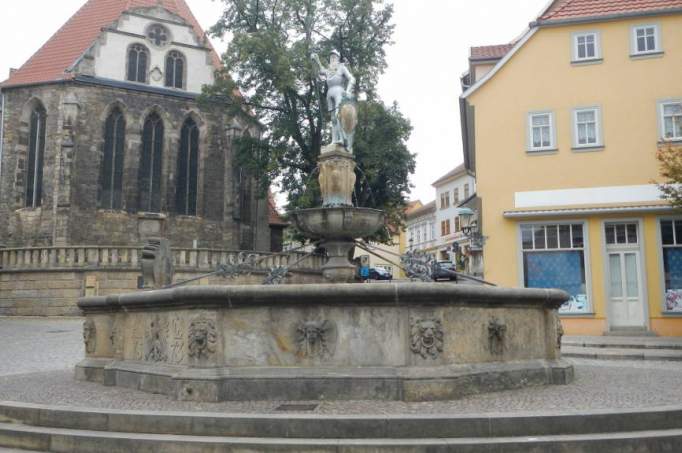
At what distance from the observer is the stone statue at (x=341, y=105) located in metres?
11.5

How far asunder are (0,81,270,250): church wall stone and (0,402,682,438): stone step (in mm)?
29665

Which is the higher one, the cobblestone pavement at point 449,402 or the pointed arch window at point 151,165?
the pointed arch window at point 151,165

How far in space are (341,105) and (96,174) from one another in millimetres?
26403

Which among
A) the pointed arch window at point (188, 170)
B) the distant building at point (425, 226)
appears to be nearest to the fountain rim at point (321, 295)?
the pointed arch window at point (188, 170)

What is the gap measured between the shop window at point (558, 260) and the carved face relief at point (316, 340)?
13.4 metres

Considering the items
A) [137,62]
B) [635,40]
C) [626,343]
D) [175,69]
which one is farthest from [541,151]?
[137,62]

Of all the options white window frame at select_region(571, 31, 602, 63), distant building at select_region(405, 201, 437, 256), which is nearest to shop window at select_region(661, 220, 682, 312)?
white window frame at select_region(571, 31, 602, 63)

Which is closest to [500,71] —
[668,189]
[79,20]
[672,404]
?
[668,189]

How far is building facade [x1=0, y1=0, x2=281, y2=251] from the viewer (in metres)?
34.2

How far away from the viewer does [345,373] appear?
7.32 metres

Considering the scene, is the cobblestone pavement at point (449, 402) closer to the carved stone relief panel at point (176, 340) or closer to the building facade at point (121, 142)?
the carved stone relief panel at point (176, 340)

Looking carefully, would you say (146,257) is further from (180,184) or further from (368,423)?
(180,184)

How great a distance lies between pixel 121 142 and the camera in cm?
3581

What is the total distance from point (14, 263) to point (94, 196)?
9.35m
